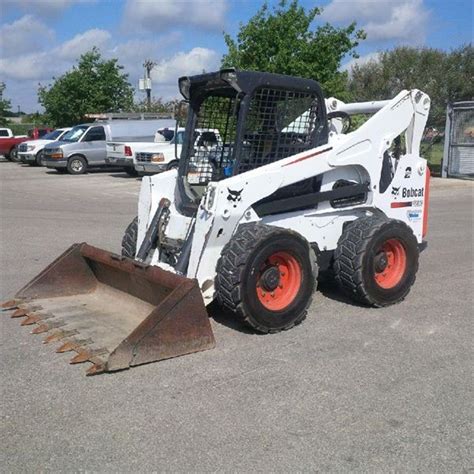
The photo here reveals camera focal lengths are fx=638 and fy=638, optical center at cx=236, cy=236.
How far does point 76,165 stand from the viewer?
24672 millimetres

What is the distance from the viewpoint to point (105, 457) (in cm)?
355

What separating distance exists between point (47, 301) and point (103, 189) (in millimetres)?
13467

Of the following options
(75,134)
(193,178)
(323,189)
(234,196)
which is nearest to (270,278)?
(234,196)

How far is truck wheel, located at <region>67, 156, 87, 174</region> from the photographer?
24.5 meters

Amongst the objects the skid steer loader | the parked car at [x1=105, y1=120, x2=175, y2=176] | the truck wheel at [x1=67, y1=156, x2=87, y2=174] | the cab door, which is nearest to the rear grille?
the parked car at [x1=105, y1=120, x2=175, y2=176]

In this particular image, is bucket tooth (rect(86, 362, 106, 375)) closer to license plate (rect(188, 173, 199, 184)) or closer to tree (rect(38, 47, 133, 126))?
license plate (rect(188, 173, 199, 184))

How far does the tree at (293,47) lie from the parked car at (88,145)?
4600mm

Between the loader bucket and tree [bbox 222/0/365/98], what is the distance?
1732 centimetres

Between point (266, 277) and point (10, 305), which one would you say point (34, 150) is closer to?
point (10, 305)

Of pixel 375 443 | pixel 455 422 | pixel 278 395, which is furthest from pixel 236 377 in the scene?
pixel 455 422

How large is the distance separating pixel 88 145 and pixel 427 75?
46.9 ft

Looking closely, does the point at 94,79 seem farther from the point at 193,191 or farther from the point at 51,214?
the point at 193,191

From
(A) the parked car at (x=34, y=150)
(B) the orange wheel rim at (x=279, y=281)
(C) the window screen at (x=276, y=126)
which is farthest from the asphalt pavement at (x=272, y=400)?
(A) the parked car at (x=34, y=150)

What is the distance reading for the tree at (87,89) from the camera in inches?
1581
